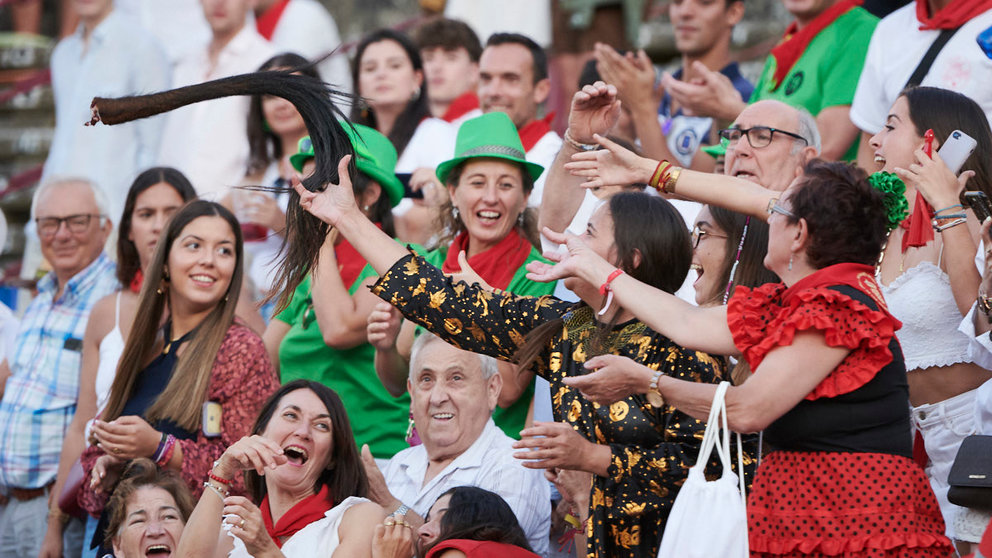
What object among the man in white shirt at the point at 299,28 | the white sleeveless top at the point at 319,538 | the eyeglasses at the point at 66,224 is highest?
the man in white shirt at the point at 299,28

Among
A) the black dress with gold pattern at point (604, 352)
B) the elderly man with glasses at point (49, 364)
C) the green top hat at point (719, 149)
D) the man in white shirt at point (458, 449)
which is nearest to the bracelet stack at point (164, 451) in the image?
the man in white shirt at point (458, 449)

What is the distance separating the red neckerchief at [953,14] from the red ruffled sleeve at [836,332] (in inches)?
97.1

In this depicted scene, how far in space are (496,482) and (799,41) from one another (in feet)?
8.71

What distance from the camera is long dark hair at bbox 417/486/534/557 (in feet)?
13.5

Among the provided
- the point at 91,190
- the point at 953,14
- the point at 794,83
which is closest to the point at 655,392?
the point at 953,14

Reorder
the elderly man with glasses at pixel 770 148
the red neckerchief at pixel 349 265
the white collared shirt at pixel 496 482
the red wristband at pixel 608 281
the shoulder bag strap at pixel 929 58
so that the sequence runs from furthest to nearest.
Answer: the red neckerchief at pixel 349 265 → the shoulder bag strap at pixel 929 58 → the elderly man with glasses at pixel 770 148 → the white collared shirt at pixel 496 482 → the red wristband at pixel 608 281

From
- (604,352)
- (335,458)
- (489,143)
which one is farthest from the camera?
(489,143)

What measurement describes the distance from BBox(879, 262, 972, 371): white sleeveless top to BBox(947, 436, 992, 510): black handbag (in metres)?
0.54

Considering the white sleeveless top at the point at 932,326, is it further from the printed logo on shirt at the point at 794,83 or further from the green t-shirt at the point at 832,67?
the printed logo on shirt at the point at 794,83

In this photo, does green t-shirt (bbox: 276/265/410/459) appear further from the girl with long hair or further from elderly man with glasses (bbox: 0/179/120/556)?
elderly man with glasses (bbox: 0/179/120/556)

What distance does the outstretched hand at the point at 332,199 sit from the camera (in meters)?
3.75

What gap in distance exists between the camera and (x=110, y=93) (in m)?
8.02

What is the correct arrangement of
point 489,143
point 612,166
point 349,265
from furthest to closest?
point 349,265, point 489,143, point 612,166

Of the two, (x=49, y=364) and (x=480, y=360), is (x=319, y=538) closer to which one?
(x=480, y=360)
